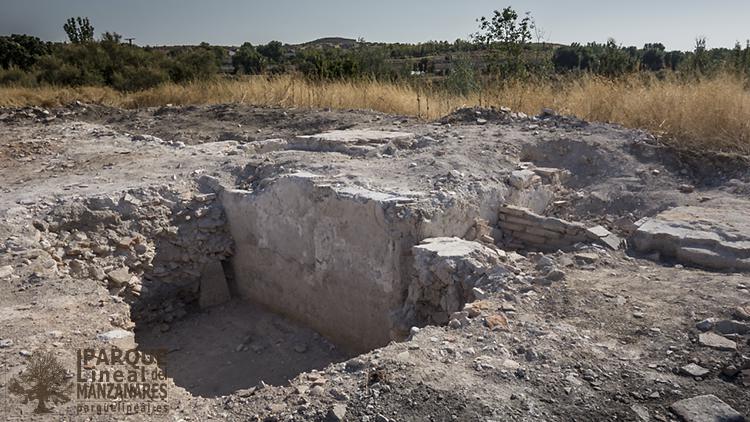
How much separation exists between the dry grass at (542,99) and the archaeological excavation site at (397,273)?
0.48 meters

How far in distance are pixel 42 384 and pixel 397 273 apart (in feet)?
7.41

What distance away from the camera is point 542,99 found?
289 inches

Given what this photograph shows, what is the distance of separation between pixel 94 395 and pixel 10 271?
5.87ft

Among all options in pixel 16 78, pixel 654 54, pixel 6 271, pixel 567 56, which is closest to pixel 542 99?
pixel 6 271

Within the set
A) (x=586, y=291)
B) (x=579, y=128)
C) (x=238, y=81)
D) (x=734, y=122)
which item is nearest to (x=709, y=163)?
(x=734, y=122)

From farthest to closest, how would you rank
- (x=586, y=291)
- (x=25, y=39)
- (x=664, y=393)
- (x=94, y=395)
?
(x=25, y=39) < (x=586, y=291) < (x=94, y=395) < (x=664, y=393)

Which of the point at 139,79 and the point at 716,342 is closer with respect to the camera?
the point at 716,342

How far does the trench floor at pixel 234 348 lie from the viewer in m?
4.48

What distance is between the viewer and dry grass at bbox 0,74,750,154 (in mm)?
5418

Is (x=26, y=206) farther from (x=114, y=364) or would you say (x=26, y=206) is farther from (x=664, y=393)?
(x=664, y=393)

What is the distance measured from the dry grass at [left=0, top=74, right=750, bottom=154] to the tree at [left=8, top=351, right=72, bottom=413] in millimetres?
5230

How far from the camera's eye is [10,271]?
3922mm

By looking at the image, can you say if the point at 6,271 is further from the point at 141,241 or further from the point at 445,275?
the point at 445,275

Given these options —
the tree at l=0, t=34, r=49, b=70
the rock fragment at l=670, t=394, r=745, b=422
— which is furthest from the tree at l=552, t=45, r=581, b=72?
the tree at l=0, t=34, r=49, b=70
